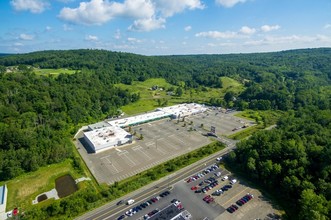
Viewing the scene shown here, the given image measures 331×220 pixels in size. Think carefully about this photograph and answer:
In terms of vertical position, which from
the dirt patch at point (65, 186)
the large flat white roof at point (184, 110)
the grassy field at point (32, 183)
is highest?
the large flat white roof at point (184, 110)

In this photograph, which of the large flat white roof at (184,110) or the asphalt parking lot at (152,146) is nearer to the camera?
the asphalt parking lot at (152,146)

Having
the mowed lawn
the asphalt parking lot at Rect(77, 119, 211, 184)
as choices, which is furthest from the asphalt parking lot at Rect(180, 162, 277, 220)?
the mowed lawn

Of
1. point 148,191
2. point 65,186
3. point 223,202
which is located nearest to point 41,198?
point 65,186

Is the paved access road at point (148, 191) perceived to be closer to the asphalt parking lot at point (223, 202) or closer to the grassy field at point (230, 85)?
the asphalt parking lot at point (223, 202)

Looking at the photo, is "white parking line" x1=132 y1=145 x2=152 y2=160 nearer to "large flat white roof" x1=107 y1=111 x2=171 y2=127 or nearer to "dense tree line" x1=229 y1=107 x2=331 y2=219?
"large flat white roof" x1=107 y1=111 x2=171 y2=127

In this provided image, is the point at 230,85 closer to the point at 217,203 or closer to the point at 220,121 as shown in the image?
the point at 220,121

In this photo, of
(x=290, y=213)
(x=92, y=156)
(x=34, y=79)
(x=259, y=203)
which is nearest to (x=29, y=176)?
(x=92, y=156)

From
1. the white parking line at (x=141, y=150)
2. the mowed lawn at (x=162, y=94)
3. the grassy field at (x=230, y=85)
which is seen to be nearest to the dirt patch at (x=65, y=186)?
the white parking line at (x=141, y=150)
